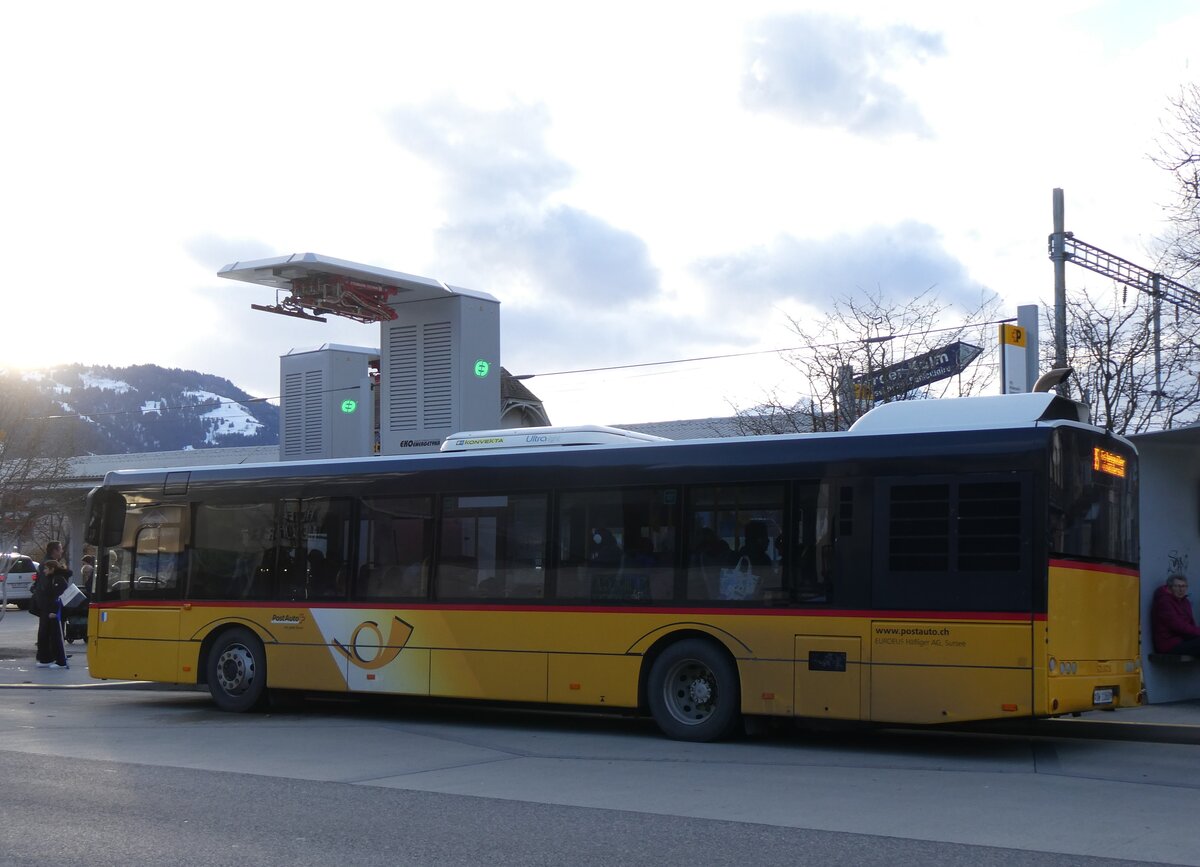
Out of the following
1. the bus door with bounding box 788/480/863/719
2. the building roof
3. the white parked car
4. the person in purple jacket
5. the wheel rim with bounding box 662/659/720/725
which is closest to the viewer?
the bus door with bounding box 788/480/863/719

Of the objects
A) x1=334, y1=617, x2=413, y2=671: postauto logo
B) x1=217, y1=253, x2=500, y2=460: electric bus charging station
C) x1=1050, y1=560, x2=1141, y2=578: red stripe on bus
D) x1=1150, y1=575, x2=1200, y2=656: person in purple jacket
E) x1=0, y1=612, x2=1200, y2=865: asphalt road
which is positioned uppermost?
x1=217, y1=253, x2=500, y2=460: electric bus charging station

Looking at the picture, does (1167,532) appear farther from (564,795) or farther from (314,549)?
(314,549)

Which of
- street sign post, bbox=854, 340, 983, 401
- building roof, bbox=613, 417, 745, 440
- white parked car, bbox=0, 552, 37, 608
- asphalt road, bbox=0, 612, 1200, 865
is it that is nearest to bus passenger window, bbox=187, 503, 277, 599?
asphalt road, bbox=0, 612, 1200, 865

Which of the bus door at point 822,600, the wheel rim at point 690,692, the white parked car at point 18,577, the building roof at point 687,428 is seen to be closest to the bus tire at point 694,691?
the wheel rim at point 690,692

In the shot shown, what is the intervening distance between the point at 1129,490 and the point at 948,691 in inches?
112

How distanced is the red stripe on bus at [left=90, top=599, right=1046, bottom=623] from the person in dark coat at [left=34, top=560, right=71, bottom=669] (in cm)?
485

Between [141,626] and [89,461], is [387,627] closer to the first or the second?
[141,626]

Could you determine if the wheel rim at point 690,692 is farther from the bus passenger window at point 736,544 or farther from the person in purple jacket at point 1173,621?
the person in purple jacket at point 1173,621

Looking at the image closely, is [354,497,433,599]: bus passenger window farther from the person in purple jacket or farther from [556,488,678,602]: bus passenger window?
the person in purple jacket

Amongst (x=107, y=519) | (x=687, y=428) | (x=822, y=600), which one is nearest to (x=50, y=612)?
(x=107, y=519)

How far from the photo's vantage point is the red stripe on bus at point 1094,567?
11.1 m

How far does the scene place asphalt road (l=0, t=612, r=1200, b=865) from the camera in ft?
24.2

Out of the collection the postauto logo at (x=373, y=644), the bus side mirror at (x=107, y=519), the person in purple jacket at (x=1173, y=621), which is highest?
the bus side mirror at (x=107, y=519)

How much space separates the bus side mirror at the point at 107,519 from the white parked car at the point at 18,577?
32.7 m
